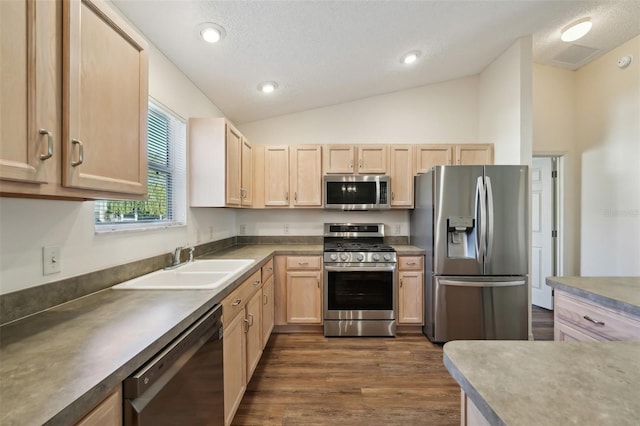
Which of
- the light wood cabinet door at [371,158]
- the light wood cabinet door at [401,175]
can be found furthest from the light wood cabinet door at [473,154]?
the light wood cabinet door at [371,158]

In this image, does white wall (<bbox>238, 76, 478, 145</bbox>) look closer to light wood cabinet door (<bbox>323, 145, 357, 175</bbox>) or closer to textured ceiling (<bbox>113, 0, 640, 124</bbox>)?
textured ceiling (<bbox>113, 0, 640, 124</bbox>)

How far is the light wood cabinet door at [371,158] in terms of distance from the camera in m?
3.37

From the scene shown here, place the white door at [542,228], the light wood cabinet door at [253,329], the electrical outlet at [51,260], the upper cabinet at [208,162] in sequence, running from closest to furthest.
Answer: the electrical outlet at [51,260] < the light wood cabinet door at [253,329] < the upper cabinet at [208,162] < the white door at [542,228]

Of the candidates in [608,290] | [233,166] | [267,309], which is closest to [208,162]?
[233,166]

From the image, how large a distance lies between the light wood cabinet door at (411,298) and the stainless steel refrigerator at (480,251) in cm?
24

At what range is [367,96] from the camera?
12.0 feet

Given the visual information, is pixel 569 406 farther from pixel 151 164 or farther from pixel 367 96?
pixel 367 96

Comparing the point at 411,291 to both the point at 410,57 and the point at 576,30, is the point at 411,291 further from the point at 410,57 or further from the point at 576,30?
the point at 576,30

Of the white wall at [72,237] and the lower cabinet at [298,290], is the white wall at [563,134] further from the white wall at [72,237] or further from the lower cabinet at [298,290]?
the white wall at [72,237]

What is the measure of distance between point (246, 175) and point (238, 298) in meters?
1.67

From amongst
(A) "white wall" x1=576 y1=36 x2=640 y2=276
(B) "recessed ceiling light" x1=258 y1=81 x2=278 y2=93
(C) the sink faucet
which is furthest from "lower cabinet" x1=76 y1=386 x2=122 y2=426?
(A) "white wall" x1=576 y1=36 x2=640 y2=276

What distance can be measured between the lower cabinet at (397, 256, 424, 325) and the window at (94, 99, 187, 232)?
2326mm

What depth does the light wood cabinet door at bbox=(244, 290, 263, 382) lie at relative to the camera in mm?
1999

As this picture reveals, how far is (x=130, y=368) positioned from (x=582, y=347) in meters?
1.39
